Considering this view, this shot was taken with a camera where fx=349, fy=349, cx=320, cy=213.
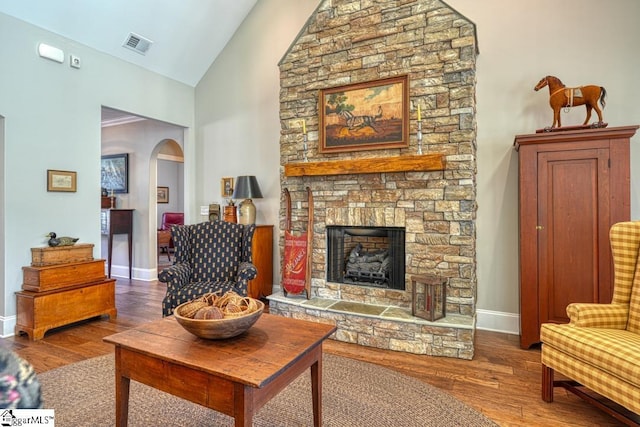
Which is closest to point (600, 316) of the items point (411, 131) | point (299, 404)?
point (299, 404)

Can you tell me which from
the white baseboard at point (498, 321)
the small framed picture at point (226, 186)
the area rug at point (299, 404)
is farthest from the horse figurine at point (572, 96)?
the small framed picture at point (226, 186)

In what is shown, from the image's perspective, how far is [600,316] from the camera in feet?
7.01

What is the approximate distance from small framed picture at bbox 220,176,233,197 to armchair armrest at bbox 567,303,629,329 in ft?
13.3

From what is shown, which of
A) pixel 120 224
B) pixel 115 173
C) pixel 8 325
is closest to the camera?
pixel 8 325

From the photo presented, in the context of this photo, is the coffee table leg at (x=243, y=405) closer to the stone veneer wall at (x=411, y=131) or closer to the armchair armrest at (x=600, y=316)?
the armchair armrest at (x=600, y=316)

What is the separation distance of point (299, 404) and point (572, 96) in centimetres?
314

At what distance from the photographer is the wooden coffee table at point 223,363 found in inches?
51.9

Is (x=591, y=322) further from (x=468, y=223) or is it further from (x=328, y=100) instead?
(x=328, y=100)

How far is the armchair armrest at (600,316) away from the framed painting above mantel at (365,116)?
191cm

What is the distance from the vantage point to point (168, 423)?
1921 millimetres

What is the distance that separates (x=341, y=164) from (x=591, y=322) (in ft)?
7.44

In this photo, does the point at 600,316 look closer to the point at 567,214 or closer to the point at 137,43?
the point at 567,214

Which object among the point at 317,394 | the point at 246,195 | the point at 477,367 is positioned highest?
the point at 246,195

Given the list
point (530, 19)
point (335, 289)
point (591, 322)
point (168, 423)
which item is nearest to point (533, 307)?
point (591, 322)
